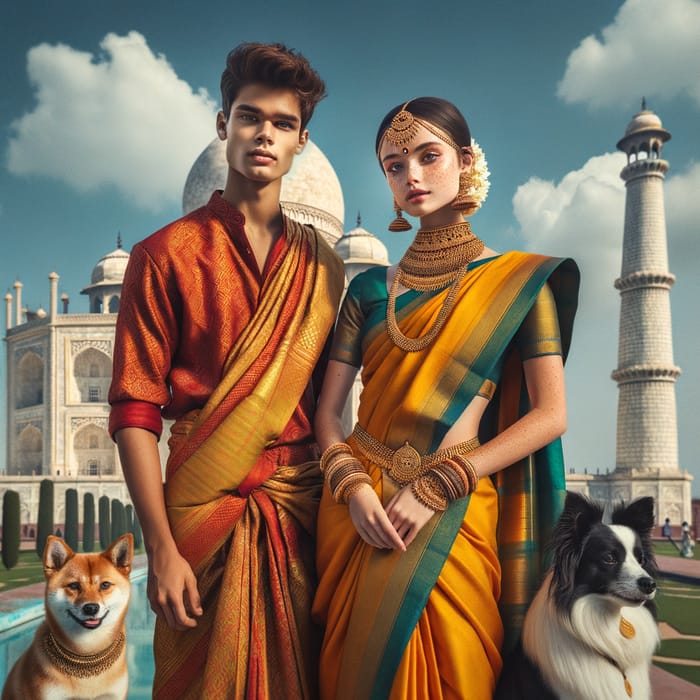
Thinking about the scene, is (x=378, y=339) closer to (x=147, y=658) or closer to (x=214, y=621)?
(x=214, y=621)

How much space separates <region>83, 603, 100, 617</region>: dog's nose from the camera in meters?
2.24

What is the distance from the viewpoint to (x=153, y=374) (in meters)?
1.70

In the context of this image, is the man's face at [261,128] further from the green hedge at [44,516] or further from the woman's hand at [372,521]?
the green hedge at [44,516]

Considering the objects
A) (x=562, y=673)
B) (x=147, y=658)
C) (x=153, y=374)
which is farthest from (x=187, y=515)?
(x=147, y=658)

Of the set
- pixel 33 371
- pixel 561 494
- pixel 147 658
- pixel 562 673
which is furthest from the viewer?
pixel 33 371

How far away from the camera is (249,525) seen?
167cm

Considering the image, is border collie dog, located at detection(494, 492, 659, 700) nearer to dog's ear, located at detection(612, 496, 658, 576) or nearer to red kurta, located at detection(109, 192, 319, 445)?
dog's ear, located at detection(612, 496, 658, 576)

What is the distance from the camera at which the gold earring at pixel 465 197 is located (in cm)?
169

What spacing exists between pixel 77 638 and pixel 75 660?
0.06 metres

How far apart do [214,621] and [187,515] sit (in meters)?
0.22

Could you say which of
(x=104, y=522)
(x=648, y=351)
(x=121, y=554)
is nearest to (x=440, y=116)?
(x=121, y=554)

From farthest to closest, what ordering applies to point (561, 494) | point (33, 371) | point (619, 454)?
point (33, 371)
point (619, 454)
point (561, 494)

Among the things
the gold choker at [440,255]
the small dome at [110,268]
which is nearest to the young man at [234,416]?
the gold choker at [440,255]

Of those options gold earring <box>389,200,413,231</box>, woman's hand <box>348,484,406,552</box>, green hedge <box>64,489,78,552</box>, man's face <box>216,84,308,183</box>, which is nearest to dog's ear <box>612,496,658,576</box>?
woman's hand <box>348,484,406,552</box>
